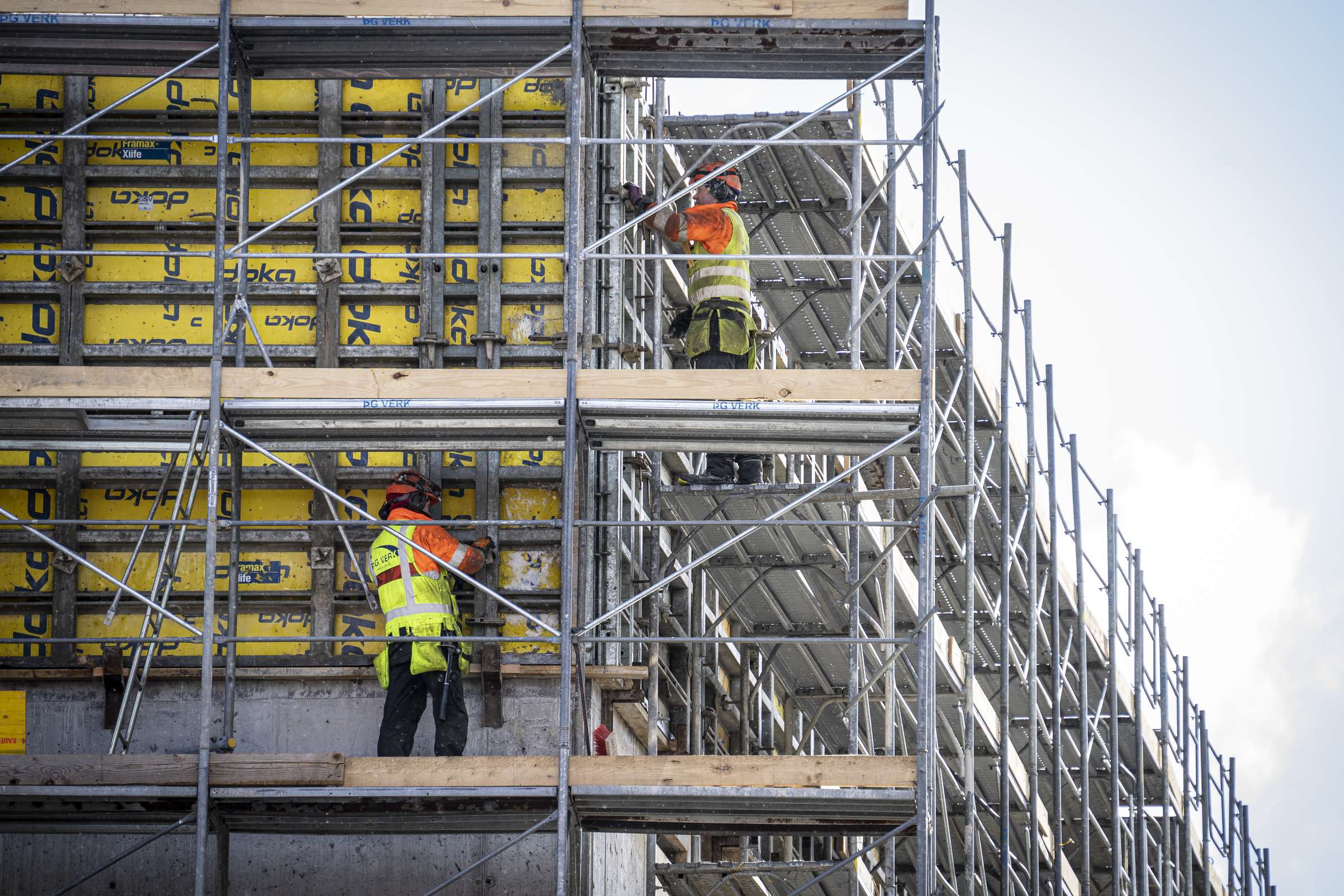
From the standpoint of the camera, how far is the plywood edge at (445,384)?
12.8 meters

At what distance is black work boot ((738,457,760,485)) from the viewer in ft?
50.6

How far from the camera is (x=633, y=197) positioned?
50.1ft

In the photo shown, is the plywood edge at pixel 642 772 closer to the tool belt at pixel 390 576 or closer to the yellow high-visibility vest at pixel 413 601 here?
the yellow high-visibility vest at pixel 413 601

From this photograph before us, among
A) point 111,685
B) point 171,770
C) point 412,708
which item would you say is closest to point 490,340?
point 412,708

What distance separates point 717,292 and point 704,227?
1.66ft

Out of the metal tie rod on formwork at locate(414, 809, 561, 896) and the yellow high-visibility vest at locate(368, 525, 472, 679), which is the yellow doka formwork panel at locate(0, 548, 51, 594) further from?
the metal tie rod on formwork at locate(414, 809, 561, 896)

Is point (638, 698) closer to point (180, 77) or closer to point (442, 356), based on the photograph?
point (442, 356)

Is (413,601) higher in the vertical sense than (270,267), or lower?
lower

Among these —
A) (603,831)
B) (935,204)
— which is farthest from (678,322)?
(603,831)

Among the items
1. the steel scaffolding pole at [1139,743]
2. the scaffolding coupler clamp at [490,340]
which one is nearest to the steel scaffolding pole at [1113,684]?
the steel scaffolding pole at [1139,743]

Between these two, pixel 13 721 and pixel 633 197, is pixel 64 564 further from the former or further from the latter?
pixel 633 197

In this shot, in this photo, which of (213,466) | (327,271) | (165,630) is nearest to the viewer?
(213,466)

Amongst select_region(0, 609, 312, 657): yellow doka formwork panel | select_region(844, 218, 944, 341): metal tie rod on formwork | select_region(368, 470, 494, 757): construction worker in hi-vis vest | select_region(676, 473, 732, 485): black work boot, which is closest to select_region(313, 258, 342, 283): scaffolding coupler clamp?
select_region(368, 470, 494, 757): construction worker in hi-vis vest

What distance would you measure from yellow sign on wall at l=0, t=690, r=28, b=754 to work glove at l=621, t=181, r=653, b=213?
5.73 m
